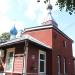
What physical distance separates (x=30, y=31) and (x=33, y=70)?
20.9 feet

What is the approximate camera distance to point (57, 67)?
19.2 meters

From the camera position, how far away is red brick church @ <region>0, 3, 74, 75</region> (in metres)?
14.9

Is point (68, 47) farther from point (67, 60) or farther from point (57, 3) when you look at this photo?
point (57, 3)

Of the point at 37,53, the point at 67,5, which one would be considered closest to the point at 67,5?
the point at 67,5

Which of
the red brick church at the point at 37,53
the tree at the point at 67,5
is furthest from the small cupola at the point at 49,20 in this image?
the tree at the point at 67,5

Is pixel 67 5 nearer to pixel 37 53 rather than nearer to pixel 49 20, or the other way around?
pixel 37 53

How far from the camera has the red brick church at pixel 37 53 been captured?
14.9 meters

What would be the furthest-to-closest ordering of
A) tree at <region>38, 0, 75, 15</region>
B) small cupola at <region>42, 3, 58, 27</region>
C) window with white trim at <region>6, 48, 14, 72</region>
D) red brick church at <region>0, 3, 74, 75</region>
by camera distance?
small cupola at <region>42, 3, 58, 27</region>
window with white trim at <region>6, 48, 14, 72</region>
red brick church at <region>0, 3, 74, 75</region>
tree at <region>38, 0, 75, 15</region>

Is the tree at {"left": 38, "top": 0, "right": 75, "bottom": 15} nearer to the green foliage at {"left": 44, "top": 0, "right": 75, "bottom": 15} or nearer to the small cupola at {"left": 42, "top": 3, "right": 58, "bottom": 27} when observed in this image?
the green foliage at {"left": 44, "top": 0, "right": 75, "bottom": 15}

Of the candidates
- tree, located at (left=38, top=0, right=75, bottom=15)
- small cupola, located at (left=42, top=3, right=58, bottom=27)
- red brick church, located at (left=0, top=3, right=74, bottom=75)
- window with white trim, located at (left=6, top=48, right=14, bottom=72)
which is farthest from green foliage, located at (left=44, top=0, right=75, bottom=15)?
small cupola, located at (left=42, top=3, right=58, bottom=27)

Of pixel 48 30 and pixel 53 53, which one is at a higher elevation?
pixel 48 30

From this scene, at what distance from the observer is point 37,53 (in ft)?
53.2

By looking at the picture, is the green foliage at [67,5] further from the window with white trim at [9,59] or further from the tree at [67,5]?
the window with white trim at [9,59]

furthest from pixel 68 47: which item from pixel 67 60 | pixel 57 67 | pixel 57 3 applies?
pixel 57 3
